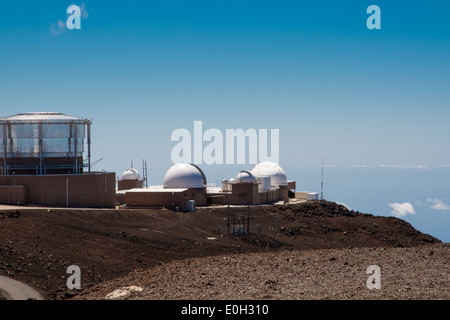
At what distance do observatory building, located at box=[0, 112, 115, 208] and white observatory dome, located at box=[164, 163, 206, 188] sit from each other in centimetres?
922

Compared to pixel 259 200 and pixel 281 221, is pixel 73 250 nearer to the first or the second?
pixel 281 221

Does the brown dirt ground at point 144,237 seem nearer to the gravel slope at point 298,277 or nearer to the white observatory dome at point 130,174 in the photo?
the gravel slope at point 298,277

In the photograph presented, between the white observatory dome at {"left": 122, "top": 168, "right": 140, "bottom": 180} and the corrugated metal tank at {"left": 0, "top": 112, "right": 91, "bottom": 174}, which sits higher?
the corrugated metal tank at {"left": 0, "top": 112, "right": 91, "bottom": 174}

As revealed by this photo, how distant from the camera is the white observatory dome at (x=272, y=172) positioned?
6207cm

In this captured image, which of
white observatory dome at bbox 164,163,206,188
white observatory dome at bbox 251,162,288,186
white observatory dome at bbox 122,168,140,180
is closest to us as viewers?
white observatory dome at bbox 164,163,206,188

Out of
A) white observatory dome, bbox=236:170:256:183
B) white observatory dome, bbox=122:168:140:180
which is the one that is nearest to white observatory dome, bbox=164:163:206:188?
white observatory dome, bbox=236:170:256:183

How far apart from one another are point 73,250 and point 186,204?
18483mm

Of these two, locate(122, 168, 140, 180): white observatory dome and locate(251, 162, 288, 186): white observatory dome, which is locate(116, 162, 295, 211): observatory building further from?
locate(122, 168, 140, 180): white observatory dome

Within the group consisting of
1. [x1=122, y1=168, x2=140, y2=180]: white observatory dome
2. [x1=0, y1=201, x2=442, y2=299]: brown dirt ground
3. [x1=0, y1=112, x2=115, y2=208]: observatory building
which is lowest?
[x1=0, y1=201, x2=442, y2=299]: brown dirt ground

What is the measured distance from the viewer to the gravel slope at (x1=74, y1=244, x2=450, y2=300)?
1401 cm

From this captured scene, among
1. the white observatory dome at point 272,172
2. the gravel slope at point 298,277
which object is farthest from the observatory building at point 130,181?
the gravel slope at point 298,277

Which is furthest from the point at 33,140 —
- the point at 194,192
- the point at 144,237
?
the point at 194,192

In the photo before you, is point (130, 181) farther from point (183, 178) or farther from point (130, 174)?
point (183, 178)
